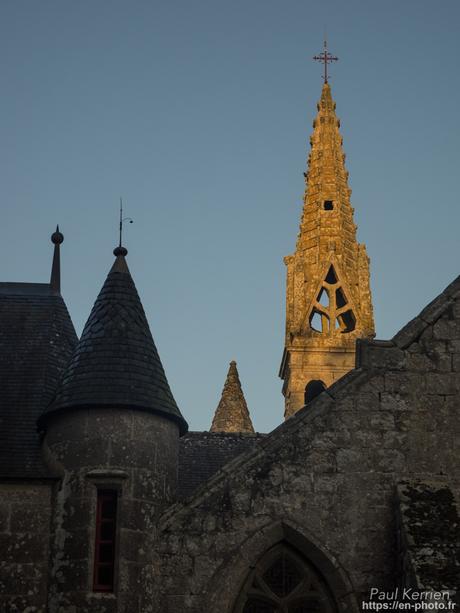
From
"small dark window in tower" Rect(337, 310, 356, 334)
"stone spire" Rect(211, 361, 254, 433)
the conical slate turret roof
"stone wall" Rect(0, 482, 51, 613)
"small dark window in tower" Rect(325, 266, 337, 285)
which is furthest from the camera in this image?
"small dark window in tower" Rect(325, 266, 337, 285)

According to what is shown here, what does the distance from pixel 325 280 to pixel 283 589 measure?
25.5 meters

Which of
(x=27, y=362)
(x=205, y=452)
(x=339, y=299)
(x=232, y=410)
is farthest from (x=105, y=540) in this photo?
(x=339, y=299)

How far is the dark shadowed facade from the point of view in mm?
12109

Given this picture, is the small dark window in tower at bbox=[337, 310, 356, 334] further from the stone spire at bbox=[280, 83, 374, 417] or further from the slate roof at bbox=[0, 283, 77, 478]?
the slate roof at bbox=[0, 283, 77, 478]

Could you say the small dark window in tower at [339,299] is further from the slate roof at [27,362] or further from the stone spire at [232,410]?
the slate roof at [27,362]

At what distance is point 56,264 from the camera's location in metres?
18.5

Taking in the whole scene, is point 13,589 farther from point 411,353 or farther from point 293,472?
point 411,353

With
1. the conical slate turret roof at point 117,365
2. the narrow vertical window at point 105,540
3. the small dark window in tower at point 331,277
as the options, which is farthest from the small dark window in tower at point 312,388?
the narrow vertical window at point 105,540

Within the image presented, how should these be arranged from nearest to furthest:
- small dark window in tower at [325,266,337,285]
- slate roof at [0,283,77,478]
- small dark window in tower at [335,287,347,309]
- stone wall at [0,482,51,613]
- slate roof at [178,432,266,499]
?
stone wall at [0,482,51,613] < slate roof at [0,283,77,478] < slate roof at [178,432,266,499] < small dark window in tower at [335,287,347,309] < small dark window in tower at [325,266,337,285]

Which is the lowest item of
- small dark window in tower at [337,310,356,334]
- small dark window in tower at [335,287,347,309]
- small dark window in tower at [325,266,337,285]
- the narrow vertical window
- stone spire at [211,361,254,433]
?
the narrow vertical window

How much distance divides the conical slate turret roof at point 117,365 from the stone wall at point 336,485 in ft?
5.32

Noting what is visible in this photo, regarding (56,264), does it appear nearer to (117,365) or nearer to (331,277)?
(117,365)

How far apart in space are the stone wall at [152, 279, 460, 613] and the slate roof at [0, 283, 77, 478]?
2354 mm

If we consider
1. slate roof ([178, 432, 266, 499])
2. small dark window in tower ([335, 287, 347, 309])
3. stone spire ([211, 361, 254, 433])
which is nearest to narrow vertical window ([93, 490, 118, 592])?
slate roof ([178, 432, 266, 499])
